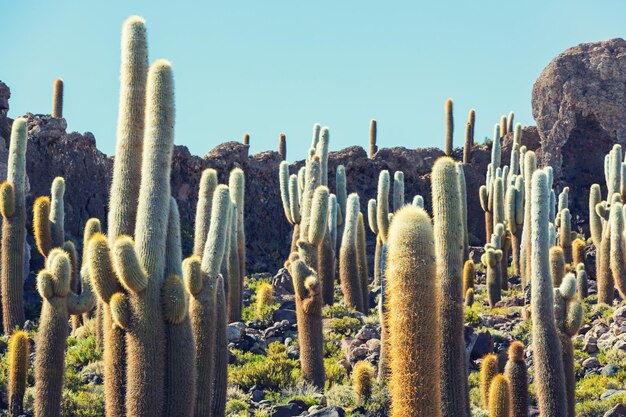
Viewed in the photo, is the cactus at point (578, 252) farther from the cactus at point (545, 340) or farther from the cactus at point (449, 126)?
the cactus at point (545, 340)

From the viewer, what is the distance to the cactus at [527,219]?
20.9 m

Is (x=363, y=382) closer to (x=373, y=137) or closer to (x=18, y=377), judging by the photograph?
(x=18, y=377)

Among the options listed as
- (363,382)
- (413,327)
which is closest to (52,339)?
(363,382)

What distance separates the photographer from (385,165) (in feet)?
108

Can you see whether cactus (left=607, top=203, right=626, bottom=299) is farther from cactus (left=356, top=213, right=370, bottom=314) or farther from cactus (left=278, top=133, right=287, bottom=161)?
cactus (left=278, top=133, right=287, bottom=161)

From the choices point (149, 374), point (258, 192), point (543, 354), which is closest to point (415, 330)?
point (149, 374)

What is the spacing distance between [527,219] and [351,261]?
402 cm

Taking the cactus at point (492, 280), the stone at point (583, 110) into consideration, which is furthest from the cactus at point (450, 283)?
the stone at point (583, 110)

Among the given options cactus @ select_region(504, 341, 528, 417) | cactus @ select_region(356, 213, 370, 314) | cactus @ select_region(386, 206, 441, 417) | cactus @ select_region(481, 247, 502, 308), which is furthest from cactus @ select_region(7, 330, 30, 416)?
cactus @ select_region(481, 247, 502, 308)

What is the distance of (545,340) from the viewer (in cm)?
1255

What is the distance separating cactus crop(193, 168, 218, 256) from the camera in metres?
13.9

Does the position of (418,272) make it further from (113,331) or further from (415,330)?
(113,331)

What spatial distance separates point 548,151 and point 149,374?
2432 cm

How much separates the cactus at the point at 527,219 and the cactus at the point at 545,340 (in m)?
7.14
